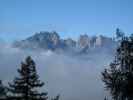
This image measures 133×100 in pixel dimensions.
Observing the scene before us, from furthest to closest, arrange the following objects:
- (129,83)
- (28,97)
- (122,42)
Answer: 1. (122,42)
2. (129,83)
3. (28,97)

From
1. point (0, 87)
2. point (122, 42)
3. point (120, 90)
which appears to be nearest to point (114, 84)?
point (120, 90)

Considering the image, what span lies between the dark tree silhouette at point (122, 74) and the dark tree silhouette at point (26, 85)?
743 inches

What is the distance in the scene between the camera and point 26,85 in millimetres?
53188

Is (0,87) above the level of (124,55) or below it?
below

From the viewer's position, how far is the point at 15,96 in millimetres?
53875

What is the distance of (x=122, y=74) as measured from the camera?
71.1 metres

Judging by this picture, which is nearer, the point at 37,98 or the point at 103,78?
the point at 37,98

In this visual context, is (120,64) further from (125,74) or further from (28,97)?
(28,97)

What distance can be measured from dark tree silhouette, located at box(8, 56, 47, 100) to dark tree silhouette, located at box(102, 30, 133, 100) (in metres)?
18.9

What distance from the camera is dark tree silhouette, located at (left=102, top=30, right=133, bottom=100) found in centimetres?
6944

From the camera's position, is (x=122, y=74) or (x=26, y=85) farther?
(x=122, y=74)

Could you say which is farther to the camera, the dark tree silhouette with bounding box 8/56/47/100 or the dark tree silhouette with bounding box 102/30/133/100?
the dark tree silhouette with bounding box 102/30/133/100

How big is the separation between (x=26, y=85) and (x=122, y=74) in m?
22.3

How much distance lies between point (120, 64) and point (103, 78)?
12.0 ft
